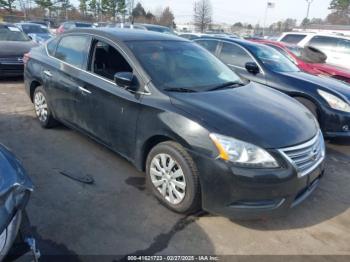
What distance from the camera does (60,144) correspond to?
15.3 ft

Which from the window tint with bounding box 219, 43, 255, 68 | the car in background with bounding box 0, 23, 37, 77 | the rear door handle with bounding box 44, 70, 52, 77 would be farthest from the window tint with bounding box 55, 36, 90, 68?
the car in background with bounding box 0, 23, 37, 77

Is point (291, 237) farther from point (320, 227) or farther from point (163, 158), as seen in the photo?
point (163, 158)

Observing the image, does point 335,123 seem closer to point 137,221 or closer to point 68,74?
point 137,221

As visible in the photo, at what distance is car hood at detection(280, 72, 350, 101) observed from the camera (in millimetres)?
5238

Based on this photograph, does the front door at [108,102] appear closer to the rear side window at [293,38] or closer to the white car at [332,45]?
the white car at [332,45]

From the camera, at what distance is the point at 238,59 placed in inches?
252

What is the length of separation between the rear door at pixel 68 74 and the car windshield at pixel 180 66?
853 millimetres

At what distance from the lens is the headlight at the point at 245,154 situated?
8.78 ft

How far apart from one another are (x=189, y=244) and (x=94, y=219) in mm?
908

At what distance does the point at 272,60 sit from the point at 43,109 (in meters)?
4.13

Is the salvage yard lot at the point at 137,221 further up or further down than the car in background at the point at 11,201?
further down

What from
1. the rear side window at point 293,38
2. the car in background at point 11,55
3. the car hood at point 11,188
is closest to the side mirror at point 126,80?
the car hood at point 11,188

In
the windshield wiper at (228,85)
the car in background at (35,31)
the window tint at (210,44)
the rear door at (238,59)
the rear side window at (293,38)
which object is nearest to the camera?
the windshield wiper at (228,85)

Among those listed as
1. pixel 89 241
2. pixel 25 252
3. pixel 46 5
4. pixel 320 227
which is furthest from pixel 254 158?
pixel 46 5
